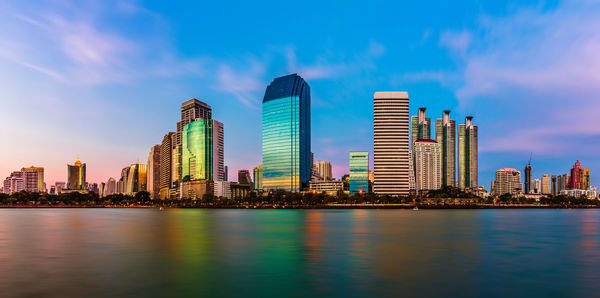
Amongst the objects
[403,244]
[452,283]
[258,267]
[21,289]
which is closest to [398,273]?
[452,283]

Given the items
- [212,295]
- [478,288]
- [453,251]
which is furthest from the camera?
[453,251]

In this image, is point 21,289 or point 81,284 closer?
point 21,289

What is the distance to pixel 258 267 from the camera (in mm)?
52844

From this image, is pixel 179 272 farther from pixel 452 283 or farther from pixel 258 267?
pixel 452 283

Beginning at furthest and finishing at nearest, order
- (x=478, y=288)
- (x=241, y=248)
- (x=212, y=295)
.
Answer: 1. (x=241, y=248)
2. (x=478, y=288)
3. (x=212, y=295)

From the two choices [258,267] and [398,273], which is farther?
[258,267]

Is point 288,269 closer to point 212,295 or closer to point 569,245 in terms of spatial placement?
point 212,295

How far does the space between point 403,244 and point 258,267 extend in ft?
111

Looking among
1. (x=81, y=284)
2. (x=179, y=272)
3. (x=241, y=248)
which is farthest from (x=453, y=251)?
(x=81, y=284)

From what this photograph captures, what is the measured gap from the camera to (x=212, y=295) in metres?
38.0

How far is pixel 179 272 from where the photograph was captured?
48844mm

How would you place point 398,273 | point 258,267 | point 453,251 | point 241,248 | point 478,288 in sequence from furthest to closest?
1. point 241,248
2. point 453,251
3. point 258,267
4. point 398,273
5. point 478,288

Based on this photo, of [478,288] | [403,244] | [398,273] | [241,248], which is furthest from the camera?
[403,244]

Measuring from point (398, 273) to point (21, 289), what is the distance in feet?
116
